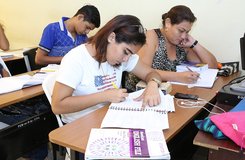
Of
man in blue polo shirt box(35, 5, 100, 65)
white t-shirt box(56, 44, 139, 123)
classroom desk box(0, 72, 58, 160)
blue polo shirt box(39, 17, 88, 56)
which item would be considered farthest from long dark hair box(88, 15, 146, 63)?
blue polo shirt box(39, 17, 88, 56)

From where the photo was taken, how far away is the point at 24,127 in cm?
168

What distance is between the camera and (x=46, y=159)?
2172 mm

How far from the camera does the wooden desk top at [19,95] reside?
1578mm

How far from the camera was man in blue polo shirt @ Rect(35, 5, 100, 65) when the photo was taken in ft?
7.96

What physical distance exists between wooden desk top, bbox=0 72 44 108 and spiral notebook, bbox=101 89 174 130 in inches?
25.8

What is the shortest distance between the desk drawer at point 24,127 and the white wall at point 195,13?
127 cm

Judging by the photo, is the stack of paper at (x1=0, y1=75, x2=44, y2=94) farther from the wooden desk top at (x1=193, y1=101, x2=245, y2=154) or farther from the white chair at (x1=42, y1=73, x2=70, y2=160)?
the wooden desk top at (x1=193, y1=101, x2=245, y2=154)

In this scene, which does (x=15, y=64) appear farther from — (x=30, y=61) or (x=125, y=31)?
(x=125, y=31)

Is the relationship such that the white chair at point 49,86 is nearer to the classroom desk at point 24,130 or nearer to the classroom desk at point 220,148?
the classroom desk at point 24,130

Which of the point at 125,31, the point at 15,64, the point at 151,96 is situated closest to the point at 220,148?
the point at 151,96

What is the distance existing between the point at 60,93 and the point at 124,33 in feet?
1.41

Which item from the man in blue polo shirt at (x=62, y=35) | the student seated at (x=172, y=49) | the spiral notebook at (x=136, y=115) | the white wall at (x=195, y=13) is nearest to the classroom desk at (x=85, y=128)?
the spiral notebook at (x=136, y=115)

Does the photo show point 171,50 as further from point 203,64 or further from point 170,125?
point 170,125

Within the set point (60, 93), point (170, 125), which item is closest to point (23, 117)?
point (60, 93)
